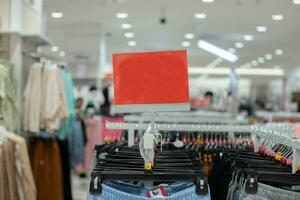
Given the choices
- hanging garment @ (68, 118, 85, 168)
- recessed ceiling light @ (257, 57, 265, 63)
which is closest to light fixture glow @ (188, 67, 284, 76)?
recessed ceiling light @ (257, 57, 265, 63)

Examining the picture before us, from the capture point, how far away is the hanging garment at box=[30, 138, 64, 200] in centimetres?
452

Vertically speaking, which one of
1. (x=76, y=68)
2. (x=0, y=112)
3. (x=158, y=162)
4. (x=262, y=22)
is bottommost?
(x=158, y=162)

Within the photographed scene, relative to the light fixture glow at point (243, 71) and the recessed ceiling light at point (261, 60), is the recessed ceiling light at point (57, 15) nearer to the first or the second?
the recessed ceiling light at point (261, 60)

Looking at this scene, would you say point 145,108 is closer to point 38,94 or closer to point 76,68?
point 38,94

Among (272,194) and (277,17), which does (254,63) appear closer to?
(277,17)

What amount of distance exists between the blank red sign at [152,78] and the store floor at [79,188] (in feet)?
13.0

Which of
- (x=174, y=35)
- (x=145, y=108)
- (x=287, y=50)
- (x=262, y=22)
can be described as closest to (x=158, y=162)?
(x=145, y=108)

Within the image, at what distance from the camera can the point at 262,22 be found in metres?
8.91

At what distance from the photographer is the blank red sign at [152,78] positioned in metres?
2.05

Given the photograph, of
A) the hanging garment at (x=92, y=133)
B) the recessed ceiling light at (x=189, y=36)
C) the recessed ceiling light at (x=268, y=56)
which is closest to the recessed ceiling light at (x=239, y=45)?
the recessed ceiling light at (x=189, y=36)

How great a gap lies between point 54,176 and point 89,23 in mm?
6032

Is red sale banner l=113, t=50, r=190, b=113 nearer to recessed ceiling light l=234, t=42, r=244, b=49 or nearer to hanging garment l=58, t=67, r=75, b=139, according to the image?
hanging garment l=58, t=67, r=75, b=139

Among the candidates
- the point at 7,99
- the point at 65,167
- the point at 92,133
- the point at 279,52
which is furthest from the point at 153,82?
the point at 279,52

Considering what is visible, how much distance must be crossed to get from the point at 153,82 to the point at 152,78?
0.02 m
